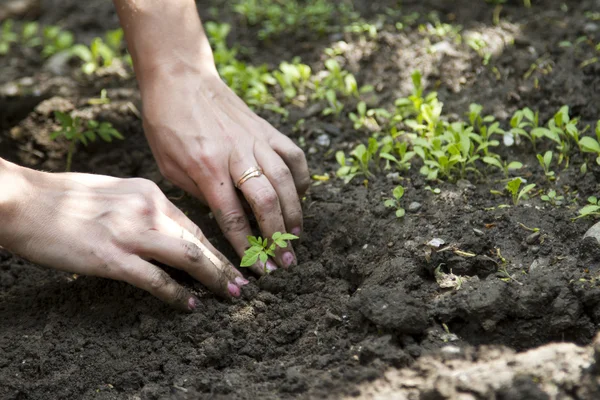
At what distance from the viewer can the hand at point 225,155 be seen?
257 centimetres

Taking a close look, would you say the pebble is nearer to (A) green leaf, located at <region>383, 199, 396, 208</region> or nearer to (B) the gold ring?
(A) green leaf, located at <region>383, 199, 396, 208</region>

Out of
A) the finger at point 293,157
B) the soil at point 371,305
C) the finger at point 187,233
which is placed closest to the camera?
the soil at point 371,305

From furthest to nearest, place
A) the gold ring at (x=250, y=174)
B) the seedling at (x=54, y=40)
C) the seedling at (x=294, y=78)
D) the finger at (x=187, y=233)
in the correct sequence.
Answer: the seedling at (x=54, y=40), the seedling at (x=294, y=78), the gold ring at (x=250, y=174), the finger at (x=187, y=233)

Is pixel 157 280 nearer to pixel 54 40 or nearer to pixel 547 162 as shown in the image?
pixel 547 162

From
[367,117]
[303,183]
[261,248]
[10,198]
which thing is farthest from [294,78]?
[10,198]

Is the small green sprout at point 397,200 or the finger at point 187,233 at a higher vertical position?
the small green sprout at point 397,200

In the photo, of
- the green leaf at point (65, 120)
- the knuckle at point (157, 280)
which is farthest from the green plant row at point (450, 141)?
the green leaf at point (65, 120)

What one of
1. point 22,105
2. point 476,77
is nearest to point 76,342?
point 22,105

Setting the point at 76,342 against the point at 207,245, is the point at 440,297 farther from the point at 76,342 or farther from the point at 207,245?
the point at 76,342

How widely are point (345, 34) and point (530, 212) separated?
78.8 inches

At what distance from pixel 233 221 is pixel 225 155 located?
0.86 ft

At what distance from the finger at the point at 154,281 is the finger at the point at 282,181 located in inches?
20.1

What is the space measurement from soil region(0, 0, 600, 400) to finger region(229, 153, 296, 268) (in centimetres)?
19

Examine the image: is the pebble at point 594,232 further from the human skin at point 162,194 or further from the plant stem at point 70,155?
the plant stem at point 70,155
